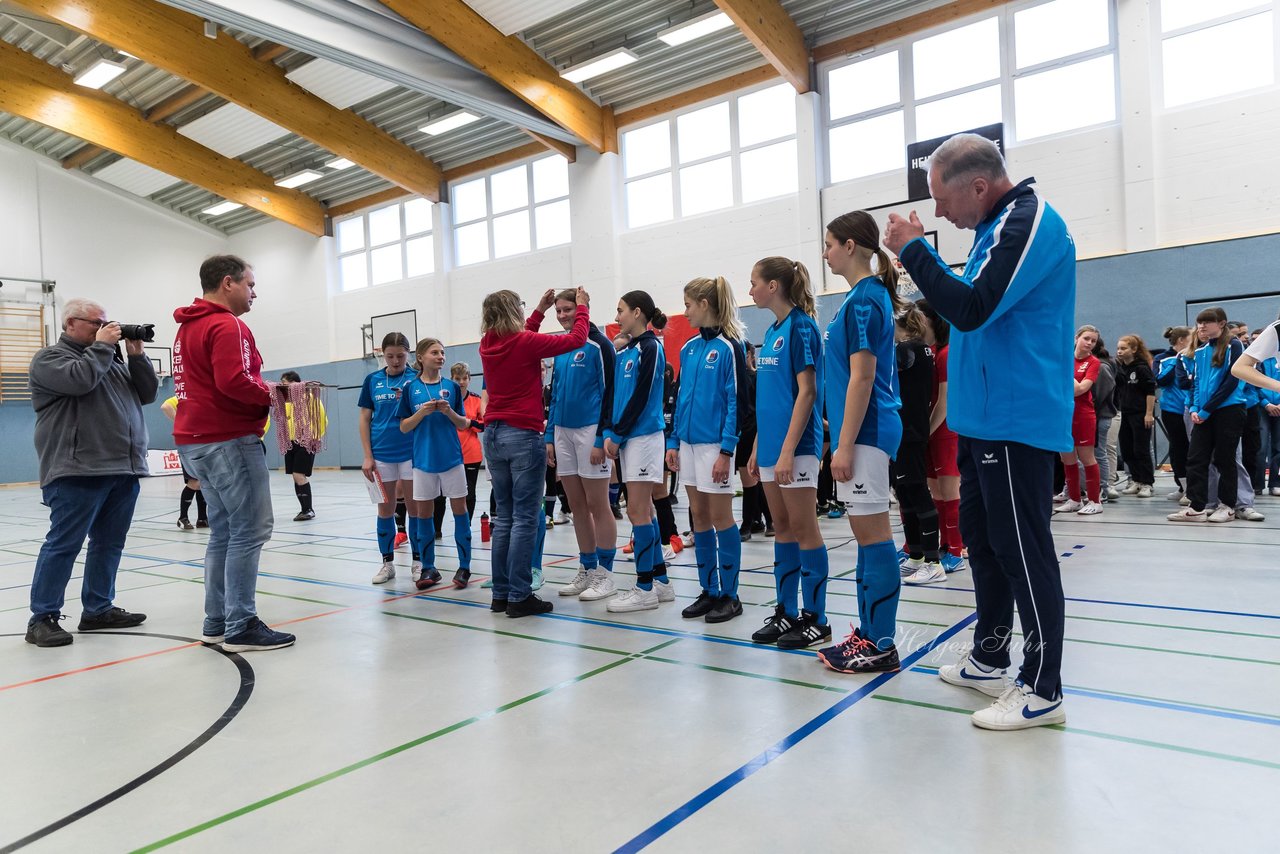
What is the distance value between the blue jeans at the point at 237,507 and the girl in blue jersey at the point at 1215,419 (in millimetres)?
6443

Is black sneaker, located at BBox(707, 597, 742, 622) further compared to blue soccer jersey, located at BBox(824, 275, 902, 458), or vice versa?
black sneaker, located at BBox(707, 597, 742, 622)

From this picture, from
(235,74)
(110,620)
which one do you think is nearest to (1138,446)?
(110,620)

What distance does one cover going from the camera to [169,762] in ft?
7.80

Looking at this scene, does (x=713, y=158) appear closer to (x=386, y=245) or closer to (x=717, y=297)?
(x=386, y=245)

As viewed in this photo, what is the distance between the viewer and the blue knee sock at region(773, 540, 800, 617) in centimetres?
333

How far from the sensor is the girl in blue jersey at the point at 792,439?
3.14 metres

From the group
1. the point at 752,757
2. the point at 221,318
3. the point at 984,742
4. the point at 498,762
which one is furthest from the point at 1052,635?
the point at 221,318

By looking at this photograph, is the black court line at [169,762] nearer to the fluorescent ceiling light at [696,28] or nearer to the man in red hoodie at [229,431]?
the man in red hoodie at [229,431]

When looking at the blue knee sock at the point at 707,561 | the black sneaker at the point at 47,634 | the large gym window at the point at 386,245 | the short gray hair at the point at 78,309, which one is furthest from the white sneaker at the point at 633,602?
the large gym window at the point at 386,245

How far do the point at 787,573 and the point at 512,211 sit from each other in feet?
53.1

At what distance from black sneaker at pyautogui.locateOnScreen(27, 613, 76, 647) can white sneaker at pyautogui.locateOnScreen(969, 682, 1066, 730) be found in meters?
4.15

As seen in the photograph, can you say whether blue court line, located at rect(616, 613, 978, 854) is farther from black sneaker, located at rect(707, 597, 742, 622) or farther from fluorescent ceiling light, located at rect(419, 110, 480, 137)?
fluorescent ceiling light, located at rect(419, 110, 480, 137)

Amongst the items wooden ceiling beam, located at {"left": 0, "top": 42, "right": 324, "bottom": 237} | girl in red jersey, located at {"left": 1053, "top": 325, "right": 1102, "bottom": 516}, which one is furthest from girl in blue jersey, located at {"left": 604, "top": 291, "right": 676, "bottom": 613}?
A: wooden ceiling beam, located at {"left": 0, "top": 42, "right": 324, "bottom": 237}

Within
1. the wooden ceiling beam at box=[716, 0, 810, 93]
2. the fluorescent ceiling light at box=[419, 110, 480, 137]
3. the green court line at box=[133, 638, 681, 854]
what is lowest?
the green court line at box=[133, 638, 681, 854]
